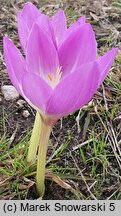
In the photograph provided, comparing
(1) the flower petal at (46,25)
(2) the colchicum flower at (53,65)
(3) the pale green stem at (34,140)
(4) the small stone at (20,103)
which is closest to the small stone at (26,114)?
(4) the small stone at (20,103)

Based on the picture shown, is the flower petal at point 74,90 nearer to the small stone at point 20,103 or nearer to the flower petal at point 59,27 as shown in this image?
the flower petal at point 59,27

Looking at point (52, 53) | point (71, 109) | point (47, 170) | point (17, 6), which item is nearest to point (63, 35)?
point (52, 53)

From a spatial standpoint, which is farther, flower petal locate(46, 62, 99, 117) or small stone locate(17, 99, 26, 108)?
small stone locate(17, 99, 26, 108)

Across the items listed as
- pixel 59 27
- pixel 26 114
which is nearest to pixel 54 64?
pixel 59 27

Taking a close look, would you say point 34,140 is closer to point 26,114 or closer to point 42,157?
point 42,157

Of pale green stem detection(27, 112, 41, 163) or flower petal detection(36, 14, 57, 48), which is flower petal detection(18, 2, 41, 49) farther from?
pale green stem detection(27, 112, 41, 163)

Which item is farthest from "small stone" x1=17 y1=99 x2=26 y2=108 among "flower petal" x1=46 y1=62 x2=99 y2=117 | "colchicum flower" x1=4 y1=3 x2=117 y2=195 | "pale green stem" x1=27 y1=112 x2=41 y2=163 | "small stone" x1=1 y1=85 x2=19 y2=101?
"flower petal" x1=46 y1=62 x2=99 y2=117

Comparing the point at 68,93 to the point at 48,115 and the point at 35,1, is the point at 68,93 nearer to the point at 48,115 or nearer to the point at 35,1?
the point at 48,115
